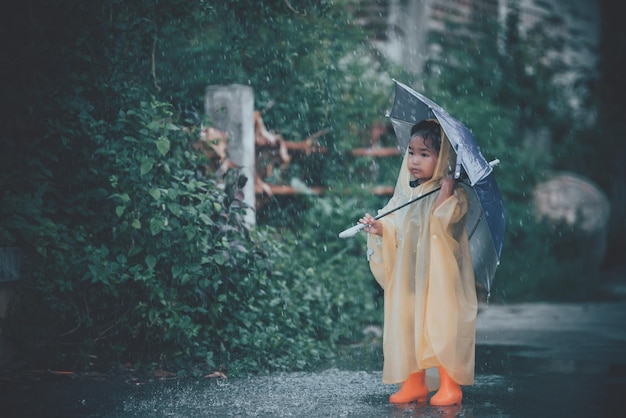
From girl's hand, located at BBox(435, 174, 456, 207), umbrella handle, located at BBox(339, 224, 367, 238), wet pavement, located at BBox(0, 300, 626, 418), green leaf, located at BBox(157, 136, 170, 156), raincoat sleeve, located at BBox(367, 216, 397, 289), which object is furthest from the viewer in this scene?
green leaf, located at BBox(157, 136, 170, 156)

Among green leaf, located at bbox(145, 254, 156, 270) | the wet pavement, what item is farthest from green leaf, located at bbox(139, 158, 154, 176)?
the wet pavement

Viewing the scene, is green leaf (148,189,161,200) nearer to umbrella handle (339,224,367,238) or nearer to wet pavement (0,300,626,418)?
wet pavement (0,300,626,418)

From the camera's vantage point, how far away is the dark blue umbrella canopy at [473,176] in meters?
4.48

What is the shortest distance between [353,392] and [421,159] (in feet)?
4.87

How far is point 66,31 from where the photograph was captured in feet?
20.3

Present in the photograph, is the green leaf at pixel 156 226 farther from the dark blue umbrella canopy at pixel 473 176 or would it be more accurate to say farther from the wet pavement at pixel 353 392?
the dark blue umbrella canopy at pixel 473 176

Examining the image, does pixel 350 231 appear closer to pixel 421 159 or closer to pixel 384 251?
pixel 384 251

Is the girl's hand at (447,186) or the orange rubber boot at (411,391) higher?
the girl's hand at (447,186)

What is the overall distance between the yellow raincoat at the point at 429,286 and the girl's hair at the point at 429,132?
0.22ft

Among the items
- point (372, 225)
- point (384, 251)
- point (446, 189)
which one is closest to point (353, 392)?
point (384, 251)

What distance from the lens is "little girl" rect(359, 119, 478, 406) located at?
15.2ft

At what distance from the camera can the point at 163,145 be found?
584cm

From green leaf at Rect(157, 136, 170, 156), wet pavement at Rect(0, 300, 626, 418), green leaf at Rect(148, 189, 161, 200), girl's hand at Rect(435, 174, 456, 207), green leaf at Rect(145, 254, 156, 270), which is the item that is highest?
green leaf at Rect(157, 136, 170, 156)

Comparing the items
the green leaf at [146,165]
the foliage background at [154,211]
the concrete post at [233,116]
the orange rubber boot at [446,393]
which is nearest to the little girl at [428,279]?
the orange rubber boot at [446,393]
